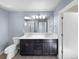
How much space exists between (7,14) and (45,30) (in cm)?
259

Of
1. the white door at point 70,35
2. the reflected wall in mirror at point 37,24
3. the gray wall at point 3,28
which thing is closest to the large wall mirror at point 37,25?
the reflected wall in mirror at point 37,24

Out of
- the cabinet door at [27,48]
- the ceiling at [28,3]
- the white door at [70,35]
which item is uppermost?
the ceiling at [28,3]

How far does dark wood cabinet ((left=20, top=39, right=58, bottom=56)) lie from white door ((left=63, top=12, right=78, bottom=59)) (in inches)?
34.9

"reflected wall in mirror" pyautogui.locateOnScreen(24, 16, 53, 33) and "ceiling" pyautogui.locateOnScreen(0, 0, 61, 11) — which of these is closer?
"ceiling" pyautogui.locateOnScreen(0, 0, 61, 11)

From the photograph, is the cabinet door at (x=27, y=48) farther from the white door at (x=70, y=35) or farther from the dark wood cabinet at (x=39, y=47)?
the white door at (x=70, y=35)

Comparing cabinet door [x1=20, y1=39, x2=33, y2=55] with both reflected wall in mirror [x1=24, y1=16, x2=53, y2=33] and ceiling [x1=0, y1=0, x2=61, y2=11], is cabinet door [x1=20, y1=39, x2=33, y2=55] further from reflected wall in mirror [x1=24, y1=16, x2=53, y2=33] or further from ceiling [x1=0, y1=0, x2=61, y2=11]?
ceiling [x1=0, y1=0, x2=61, y2=11]

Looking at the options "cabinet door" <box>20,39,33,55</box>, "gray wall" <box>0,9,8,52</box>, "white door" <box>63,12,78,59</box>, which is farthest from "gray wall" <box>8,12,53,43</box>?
"white door" <box>63,12,78,59</box>

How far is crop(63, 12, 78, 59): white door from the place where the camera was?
148 inches

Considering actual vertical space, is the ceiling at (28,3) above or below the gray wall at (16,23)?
above

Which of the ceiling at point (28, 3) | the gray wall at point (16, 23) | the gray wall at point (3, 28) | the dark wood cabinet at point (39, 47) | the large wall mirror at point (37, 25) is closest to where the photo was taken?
the ceiling at point (28, 3)

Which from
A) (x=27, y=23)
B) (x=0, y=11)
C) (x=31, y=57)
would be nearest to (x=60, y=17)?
(x=31, y=57)

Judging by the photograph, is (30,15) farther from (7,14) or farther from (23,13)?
(7,14)

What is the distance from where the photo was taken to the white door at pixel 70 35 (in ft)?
12.4

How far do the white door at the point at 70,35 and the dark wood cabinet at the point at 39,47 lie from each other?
89cm
